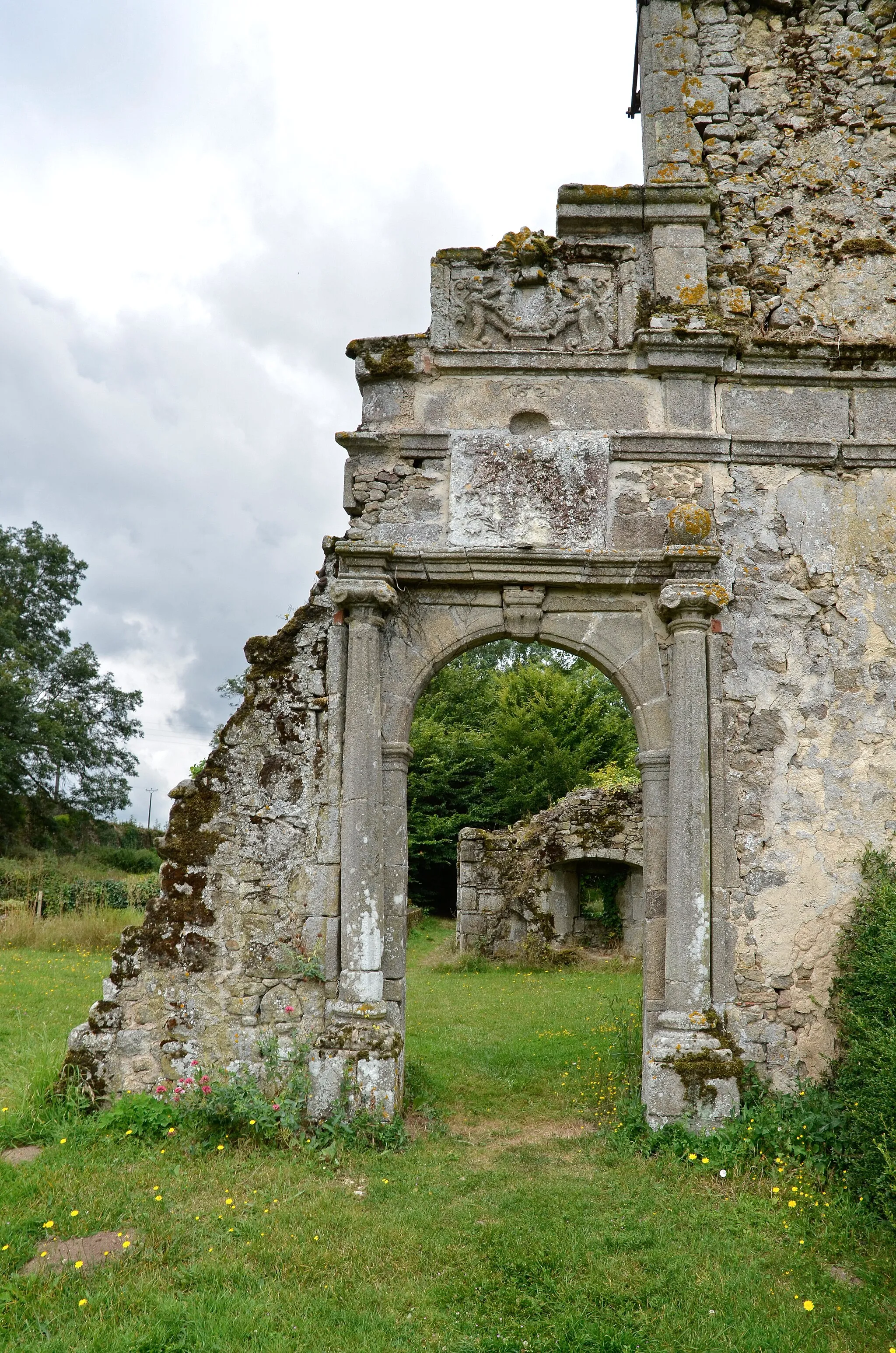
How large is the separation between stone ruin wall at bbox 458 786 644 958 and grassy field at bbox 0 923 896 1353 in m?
7.67

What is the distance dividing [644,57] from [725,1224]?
7590mm

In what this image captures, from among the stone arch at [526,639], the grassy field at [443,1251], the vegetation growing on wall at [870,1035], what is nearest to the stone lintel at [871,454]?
the stone arch at [526,639]

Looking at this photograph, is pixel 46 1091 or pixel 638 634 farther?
pixel 638 634

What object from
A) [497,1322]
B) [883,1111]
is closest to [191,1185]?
[497,1322]

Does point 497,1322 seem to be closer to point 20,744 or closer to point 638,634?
point 638,634

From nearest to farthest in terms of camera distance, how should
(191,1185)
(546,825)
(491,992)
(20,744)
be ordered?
(191,1185), (491,992), (546,825), (20,744)

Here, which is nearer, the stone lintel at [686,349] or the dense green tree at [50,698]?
the stone lintel at [686,349]

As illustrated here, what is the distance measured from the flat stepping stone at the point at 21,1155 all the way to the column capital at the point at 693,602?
4753 millimetres

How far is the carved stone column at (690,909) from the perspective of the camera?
507 cm

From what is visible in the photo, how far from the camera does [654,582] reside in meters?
5.84

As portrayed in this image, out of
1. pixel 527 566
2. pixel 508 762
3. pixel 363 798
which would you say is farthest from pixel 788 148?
pixel 508 762

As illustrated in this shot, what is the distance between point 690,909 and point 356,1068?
2.18 metres

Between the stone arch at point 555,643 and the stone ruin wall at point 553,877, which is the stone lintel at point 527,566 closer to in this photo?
the stone arch at point 555,643

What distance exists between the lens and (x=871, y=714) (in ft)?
19.2
